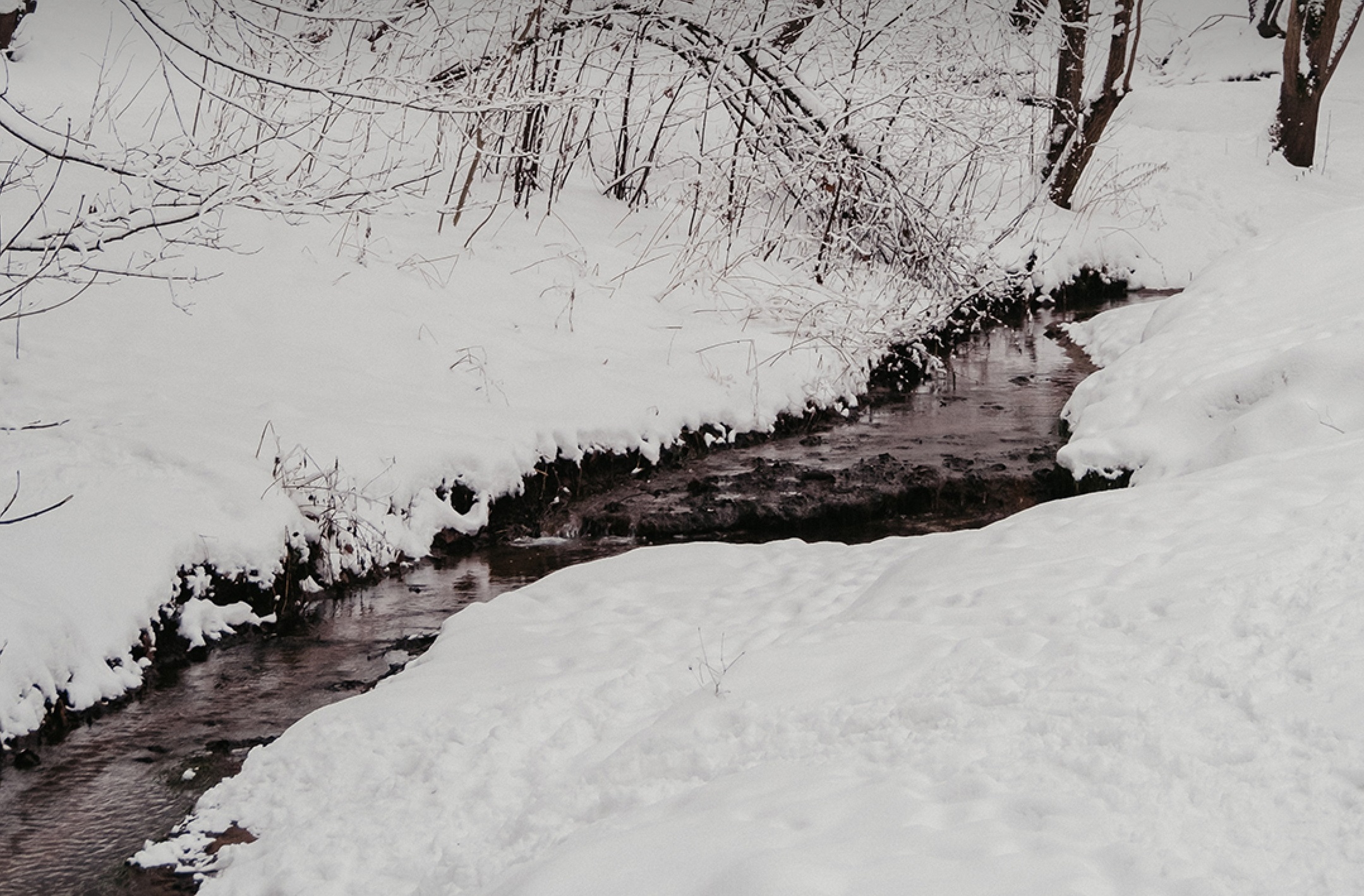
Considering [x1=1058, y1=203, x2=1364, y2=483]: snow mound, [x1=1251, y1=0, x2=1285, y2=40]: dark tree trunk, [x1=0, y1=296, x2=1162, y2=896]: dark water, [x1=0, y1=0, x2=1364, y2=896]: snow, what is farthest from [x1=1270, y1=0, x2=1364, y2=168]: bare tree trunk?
[x1=0, y1=296, x2=1162, y2=896]: dark water

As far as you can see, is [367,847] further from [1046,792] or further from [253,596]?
[253,596]

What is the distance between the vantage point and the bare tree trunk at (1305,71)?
15000 millimetres

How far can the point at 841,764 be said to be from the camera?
2.88m

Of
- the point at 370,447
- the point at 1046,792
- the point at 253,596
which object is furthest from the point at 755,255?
the point at 1046,792

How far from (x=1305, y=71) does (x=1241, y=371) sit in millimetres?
11476

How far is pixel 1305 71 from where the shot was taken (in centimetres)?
1541

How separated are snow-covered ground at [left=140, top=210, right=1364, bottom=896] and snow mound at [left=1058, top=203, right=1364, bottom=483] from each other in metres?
0.31

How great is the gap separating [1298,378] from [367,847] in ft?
16.1

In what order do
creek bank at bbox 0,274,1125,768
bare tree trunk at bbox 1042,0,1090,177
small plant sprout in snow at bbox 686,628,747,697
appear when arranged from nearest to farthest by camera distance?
small plant sprout in snow at bbox 686,628,747,697, creek bank at bbox 0,274,1125,768, bare tree trunk at bbox 1042,0,1090,177

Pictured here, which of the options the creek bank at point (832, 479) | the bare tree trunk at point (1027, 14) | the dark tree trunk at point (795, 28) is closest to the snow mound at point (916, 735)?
the creek bank at point (832, 479)

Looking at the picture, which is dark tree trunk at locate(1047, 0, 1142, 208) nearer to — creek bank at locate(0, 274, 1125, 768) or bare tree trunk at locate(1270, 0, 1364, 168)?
bare tree trunk at locate(1270, 0, 1364, 168)

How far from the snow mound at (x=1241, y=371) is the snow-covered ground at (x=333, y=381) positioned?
0.18m

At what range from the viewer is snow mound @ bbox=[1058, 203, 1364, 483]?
5.58m

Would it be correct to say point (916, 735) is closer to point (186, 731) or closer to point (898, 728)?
point (898, 728)
